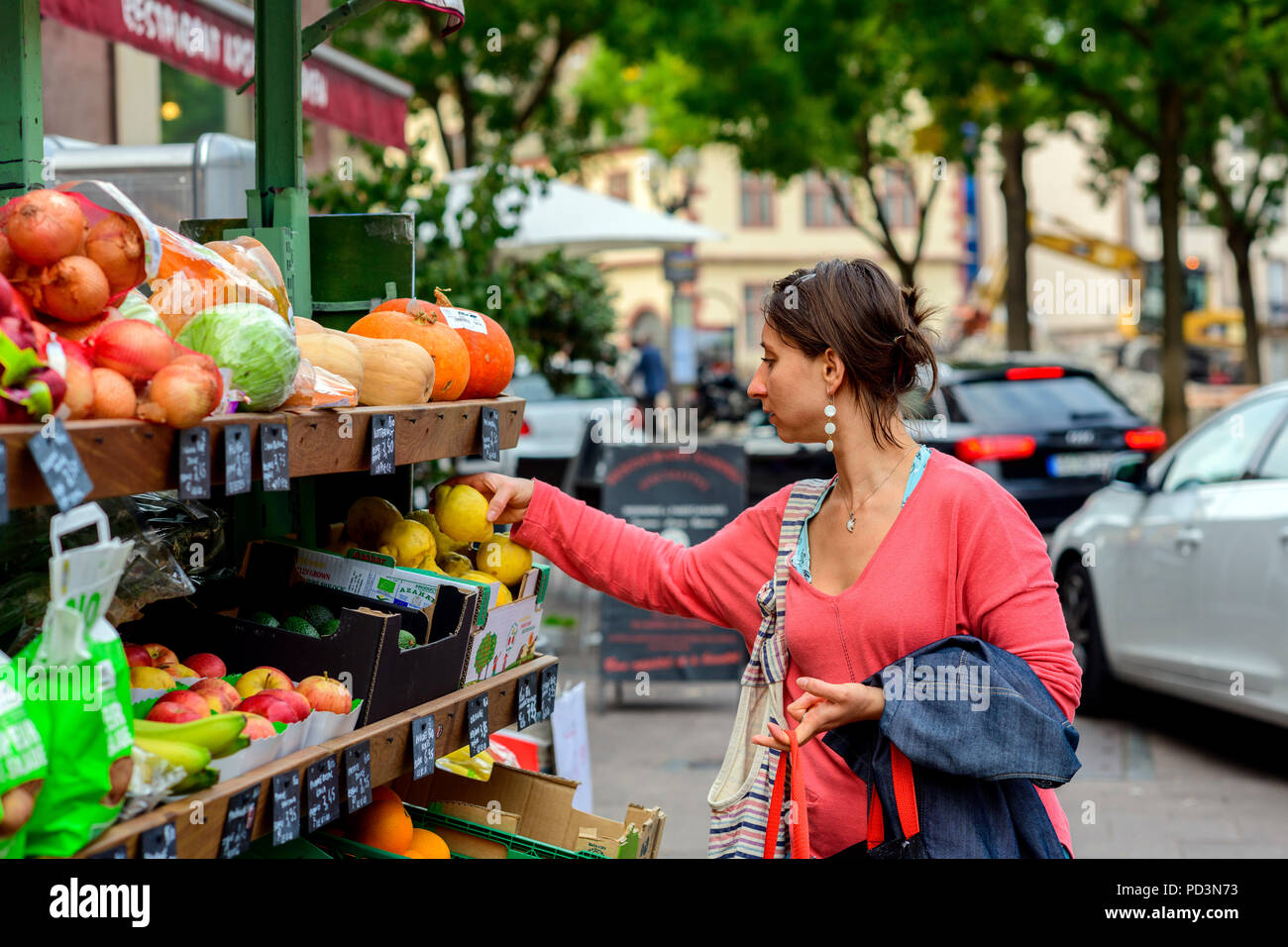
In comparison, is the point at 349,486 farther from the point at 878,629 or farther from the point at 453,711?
the point at 878,629

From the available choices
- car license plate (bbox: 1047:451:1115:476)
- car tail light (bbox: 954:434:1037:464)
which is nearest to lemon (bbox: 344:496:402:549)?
car tail light (bbox: 954:434:1037:464)

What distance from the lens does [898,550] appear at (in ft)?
8.09

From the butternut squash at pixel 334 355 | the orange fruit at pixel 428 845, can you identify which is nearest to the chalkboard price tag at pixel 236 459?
the butternut squash at pixel 334 355

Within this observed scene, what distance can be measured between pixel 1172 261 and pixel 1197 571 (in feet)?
27.3

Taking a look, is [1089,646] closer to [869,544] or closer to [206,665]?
[869,544]

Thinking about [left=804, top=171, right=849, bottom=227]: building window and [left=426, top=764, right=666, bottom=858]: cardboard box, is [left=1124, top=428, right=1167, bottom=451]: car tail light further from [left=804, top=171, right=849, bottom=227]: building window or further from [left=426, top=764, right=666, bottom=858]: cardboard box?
[left=804, top=171, right=849, bottom=227]: building window

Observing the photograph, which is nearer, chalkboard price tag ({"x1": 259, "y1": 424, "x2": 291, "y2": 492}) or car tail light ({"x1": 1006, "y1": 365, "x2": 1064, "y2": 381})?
chalkboard price tag ({"x1": 259, "y1": 424, "x2": 291, "y2": 492})

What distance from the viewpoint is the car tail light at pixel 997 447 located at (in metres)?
9.47

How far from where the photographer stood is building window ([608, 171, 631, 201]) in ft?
159

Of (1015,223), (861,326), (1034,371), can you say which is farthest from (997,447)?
(1015,223)

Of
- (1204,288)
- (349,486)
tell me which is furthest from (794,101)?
(1204,288)

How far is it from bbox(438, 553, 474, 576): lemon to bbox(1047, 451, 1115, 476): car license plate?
296 inches

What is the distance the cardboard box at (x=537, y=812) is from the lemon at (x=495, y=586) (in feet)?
1.76

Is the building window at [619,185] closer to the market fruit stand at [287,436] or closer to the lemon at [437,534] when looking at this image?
the market fruit stand at [287,436]
